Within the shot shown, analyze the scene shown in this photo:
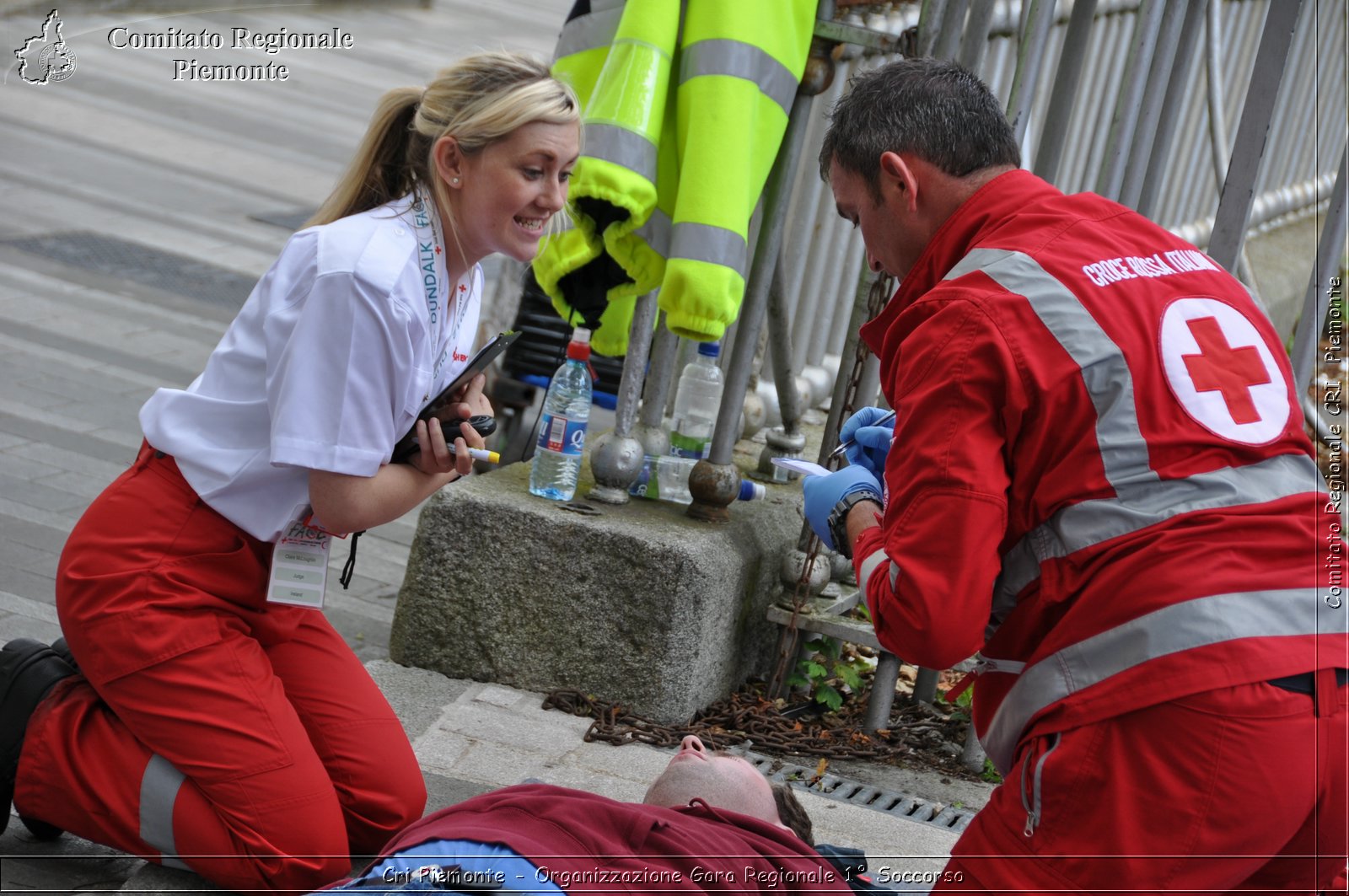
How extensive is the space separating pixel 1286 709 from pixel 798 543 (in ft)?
6.66

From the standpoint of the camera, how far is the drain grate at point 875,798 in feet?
11.0

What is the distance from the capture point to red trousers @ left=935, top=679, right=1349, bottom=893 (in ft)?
6.53

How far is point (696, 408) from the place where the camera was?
4.26 meters

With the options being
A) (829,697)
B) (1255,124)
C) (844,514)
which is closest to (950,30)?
(1255,124)

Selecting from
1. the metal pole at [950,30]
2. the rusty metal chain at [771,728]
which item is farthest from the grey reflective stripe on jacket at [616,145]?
the rusty metal chain at [771,728]

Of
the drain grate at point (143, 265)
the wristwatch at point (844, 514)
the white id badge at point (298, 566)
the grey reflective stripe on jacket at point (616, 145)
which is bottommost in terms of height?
the white id badge at point (298, 566)

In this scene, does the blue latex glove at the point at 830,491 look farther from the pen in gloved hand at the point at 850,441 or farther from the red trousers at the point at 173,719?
the red trousers at the point at 173,719

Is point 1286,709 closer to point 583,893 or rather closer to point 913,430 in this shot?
point 913,430

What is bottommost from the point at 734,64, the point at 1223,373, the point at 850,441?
the point at 850,441

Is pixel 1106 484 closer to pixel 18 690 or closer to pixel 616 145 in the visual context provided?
pixel 616 145

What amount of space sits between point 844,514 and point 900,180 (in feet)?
1.99

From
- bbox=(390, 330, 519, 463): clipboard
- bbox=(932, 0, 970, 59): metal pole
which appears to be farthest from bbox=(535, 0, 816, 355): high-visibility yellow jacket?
bbox=(390, 330, 519, 463): clipboard

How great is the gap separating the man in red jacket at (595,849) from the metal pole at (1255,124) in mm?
1963

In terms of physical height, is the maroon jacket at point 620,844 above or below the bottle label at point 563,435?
below
